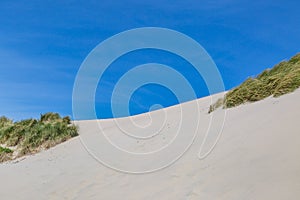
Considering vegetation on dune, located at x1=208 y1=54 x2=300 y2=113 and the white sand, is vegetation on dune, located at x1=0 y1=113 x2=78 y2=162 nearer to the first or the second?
the white sand

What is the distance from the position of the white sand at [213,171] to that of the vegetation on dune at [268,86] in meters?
0.40

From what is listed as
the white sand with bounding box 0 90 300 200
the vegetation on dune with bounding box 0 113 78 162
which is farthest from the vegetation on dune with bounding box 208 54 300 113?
the vegetation on dune with bounding box 0 113 78 162

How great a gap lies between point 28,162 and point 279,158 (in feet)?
29.9

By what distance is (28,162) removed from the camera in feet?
40.6

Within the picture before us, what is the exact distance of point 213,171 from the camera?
245 inches

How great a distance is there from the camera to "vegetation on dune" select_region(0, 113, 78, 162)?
14.3 metres

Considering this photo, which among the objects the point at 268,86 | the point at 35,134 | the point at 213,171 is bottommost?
the point at 213,171

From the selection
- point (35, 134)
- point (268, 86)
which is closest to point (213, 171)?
point (268, 86)

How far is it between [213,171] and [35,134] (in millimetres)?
10523

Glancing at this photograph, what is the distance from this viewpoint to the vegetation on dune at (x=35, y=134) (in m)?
14.3

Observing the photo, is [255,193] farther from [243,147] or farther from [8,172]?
[8,172]

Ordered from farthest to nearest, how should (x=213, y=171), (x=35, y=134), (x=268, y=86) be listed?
1. (x=35, y=134)
2. (x=268, y=86)
3. (x=213, y=171)

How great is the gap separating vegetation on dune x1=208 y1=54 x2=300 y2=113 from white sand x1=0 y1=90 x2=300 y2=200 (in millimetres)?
403

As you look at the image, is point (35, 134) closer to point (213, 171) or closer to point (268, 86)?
point (268, 86)
